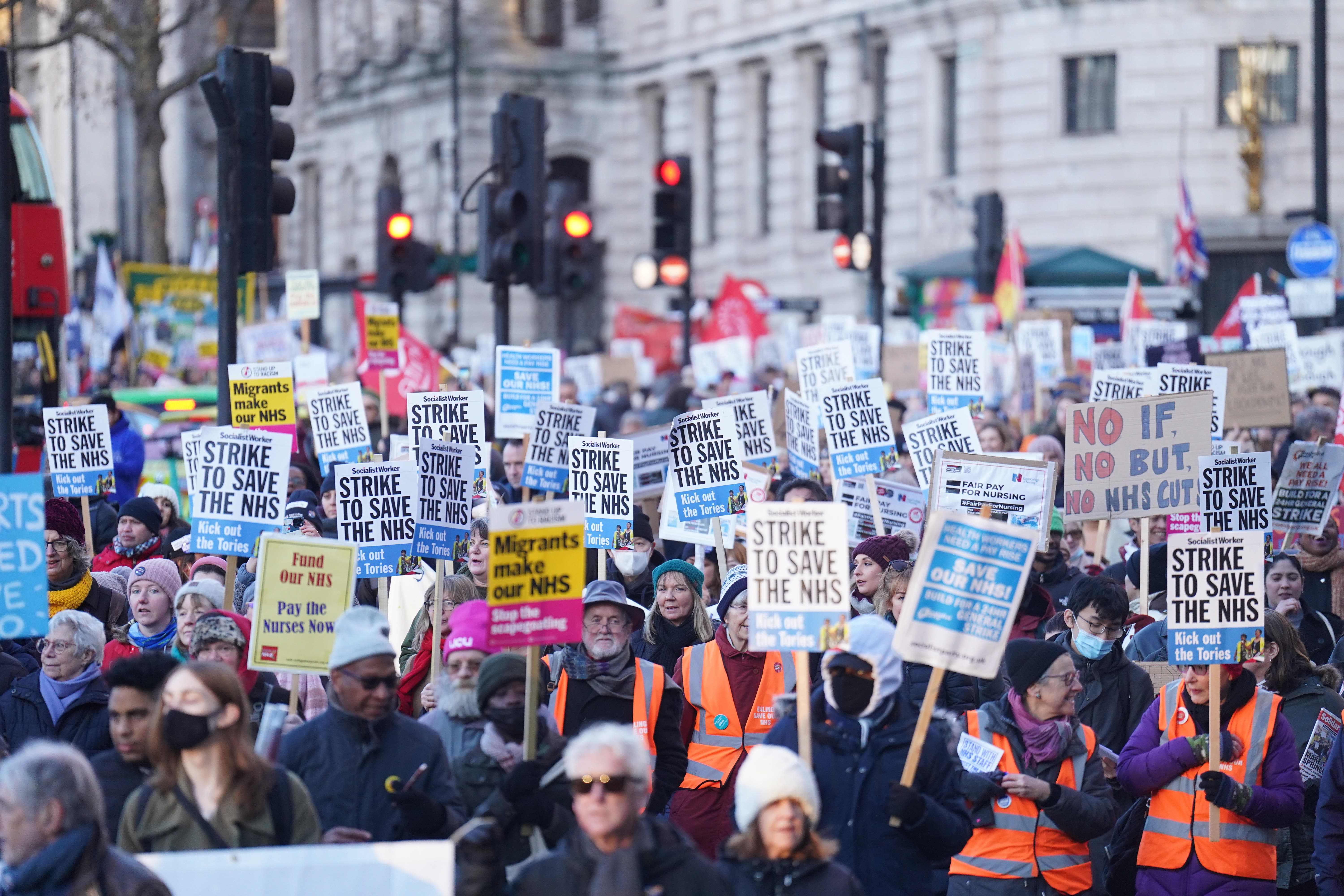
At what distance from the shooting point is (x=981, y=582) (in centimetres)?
625

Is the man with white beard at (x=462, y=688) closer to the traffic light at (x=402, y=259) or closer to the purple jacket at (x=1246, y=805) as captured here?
the purple jacket at (x=1246, y=805)

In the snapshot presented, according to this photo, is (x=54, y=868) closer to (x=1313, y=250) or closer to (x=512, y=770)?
(x=512, y=770)

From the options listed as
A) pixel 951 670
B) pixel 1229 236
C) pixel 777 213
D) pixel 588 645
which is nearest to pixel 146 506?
pixel 588 645

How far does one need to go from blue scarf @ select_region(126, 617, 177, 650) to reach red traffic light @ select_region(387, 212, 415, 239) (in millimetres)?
10065

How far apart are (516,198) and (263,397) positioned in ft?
11.2

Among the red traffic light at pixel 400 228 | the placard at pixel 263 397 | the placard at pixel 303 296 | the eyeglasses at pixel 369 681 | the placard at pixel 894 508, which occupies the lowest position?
the eyeglasses at pixel 369 681

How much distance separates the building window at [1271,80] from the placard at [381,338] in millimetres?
20046

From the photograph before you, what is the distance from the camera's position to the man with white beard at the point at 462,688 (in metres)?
6.36

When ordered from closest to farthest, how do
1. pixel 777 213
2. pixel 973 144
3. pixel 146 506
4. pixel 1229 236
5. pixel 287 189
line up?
1. pixel 146 506
2. pixel 287 189
3. pixel 1229 236
4. pixel 973 144
5. pixel 777 213

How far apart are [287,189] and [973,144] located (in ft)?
86.0

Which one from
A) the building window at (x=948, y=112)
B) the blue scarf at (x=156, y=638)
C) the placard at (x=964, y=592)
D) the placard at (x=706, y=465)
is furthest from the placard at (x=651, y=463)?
the building window at (x=948, y=112)

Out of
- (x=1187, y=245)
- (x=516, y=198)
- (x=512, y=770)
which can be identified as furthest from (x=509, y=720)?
(x=1187, y=245)

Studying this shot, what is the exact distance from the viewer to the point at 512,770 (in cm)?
592

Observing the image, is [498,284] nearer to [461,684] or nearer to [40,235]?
[40,235]
